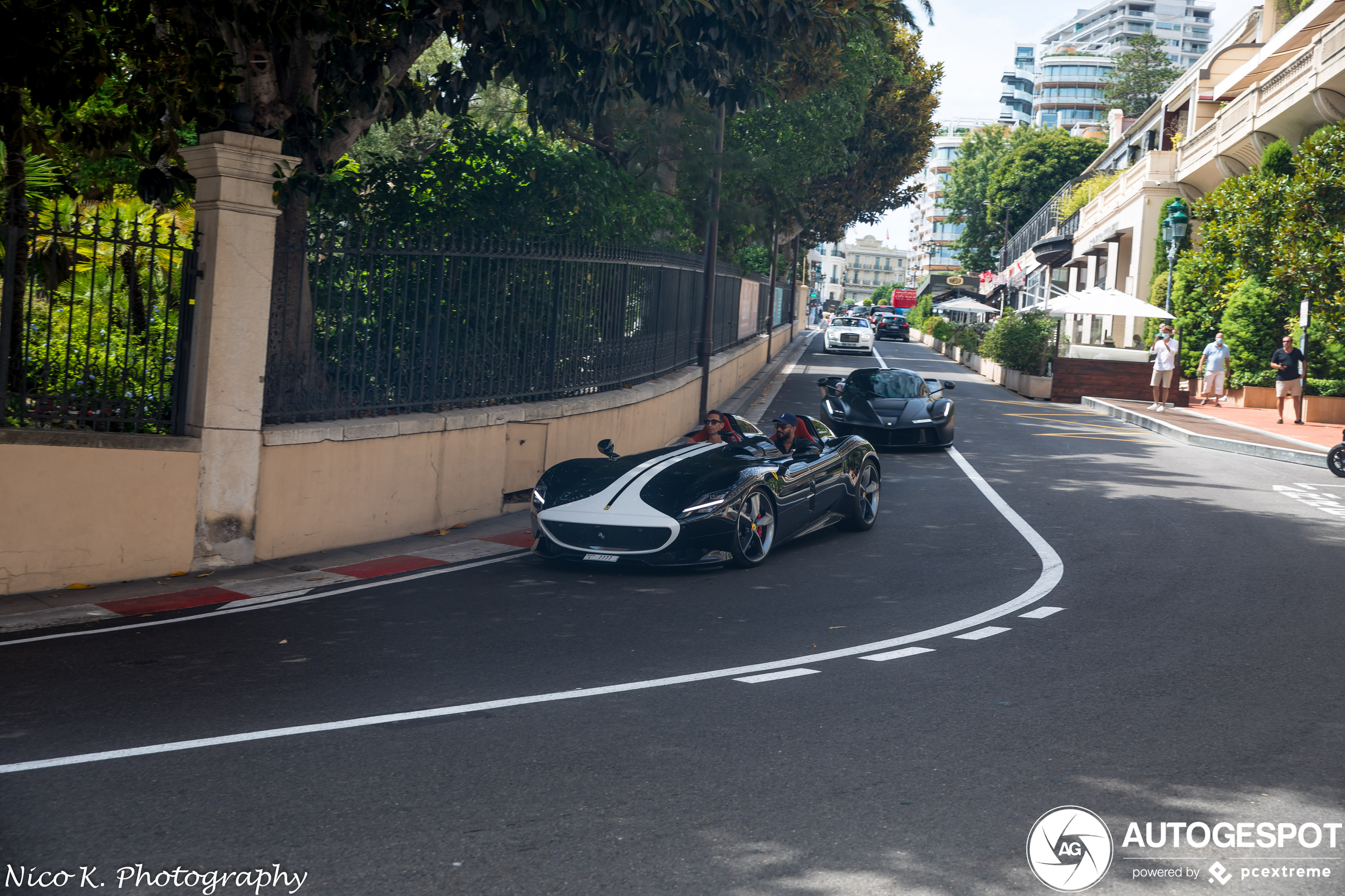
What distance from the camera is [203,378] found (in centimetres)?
859

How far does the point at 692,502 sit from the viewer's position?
881 centimetres

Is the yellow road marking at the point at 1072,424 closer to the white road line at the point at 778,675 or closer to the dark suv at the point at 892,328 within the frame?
the white road line at the point at 778,675

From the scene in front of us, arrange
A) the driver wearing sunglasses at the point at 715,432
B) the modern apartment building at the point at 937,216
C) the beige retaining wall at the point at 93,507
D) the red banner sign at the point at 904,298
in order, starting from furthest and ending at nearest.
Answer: the modern apartment building at the point at 937,216 < the red banner sign at the point at 904,298 < the driver wearing sunglasses at the point at 715,432 < the beige retaining wall at the point at 93,507

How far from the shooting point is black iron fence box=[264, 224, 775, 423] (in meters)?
9.45

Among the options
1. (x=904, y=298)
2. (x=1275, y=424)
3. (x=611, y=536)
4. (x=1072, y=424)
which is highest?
(x=904, y=298)

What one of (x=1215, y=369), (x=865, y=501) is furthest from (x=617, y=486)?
(x=1215, y=369)

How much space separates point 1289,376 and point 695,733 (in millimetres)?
20648

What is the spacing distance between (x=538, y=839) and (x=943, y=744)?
2.00 metres

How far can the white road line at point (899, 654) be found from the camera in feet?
21.8

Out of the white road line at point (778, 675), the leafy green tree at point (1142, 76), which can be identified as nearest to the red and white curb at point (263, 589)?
the white road line at point (778, 675)

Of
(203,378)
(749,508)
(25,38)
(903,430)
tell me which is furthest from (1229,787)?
(903,430)

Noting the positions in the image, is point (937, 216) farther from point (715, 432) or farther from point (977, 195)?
point (715, 432)

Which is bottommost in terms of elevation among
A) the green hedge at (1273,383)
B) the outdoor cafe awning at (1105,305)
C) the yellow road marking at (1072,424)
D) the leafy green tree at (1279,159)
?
the yellow road marking at (1072,424)

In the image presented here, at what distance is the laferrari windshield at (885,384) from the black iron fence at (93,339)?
11.0 meters
